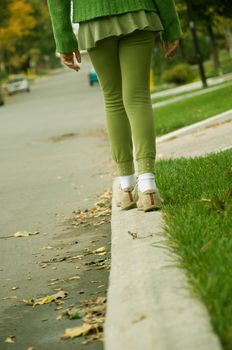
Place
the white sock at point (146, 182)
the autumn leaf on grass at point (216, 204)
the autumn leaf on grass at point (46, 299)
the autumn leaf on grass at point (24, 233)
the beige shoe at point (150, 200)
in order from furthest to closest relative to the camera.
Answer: the autumn leaf on grass at point (24, 233)
the white sock at point (146, 182)
the beige shoe at point (150, 200)
the autumn leaf on grass at point (216, 204)
the autumn leaf on grass at point (46, 299)

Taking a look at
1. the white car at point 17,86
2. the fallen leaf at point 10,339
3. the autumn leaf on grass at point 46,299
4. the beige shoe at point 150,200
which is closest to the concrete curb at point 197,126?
the beige shoe at point 150,200

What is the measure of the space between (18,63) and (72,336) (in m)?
97.9

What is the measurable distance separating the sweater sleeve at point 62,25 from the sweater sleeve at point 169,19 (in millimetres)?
573

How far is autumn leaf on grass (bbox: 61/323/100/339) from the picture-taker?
3.46 meters

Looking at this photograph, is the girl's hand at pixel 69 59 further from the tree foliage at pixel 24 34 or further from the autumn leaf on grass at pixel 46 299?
the tree foliage at pixel 24 34

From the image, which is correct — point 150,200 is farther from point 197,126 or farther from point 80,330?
point 197,126

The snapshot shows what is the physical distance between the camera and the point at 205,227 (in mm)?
3957

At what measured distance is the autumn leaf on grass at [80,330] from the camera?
3.46m

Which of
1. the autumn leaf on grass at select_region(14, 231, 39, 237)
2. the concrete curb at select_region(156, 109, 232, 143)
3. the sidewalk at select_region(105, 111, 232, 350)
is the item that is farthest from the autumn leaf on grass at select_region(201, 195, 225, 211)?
the concrete curb at select_region(156, 109, 232, 143)

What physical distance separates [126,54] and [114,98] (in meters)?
0.34

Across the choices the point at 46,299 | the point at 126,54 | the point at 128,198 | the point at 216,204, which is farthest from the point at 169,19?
the point at 46,299

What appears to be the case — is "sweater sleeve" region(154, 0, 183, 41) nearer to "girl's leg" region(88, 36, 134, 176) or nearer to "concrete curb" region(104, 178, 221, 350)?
"girl's leg" region(88, 36, 134, 176)

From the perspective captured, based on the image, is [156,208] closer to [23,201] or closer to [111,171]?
[23,201]

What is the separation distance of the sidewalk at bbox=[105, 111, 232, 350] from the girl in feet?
1.49
